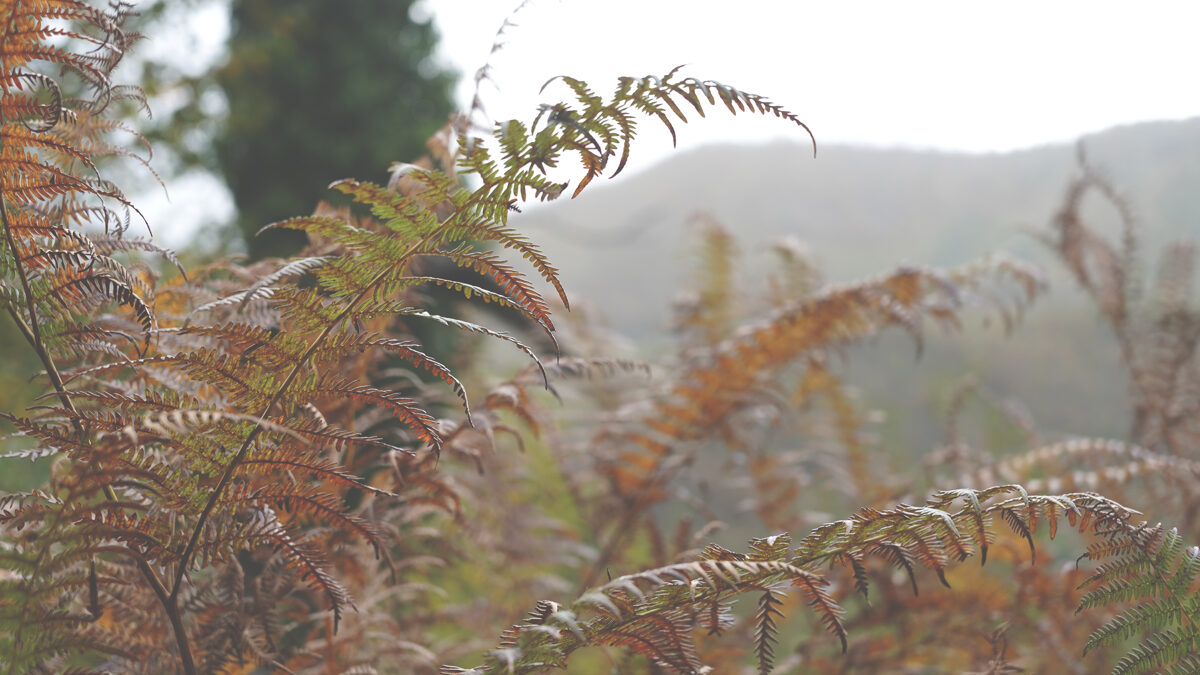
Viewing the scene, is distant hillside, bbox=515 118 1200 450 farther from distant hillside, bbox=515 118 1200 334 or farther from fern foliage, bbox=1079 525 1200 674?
fern foliage, bbox=1079 525 1200 674

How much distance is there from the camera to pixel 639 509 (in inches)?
80.2

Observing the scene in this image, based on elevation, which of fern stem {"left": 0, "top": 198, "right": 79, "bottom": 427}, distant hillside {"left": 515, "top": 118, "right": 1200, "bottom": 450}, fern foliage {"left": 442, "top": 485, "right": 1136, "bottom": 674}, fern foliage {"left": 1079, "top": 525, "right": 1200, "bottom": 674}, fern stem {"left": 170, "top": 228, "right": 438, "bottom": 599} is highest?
distant hillside {"left": 515, "top": 118, "right": 1200, "bottom": 450}

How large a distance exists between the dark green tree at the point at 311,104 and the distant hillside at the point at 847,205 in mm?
1411

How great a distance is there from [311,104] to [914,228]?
373 cm

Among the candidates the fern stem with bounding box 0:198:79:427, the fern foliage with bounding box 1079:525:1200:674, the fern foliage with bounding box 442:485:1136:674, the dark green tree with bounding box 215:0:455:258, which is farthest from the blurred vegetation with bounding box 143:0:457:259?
the fern foliage with bounding box 1079:525:1200:674

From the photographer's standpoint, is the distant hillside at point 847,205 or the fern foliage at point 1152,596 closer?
the fern foliage at point 1152,596

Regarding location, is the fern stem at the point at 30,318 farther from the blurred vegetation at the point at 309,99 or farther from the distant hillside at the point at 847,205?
the distant hillside at the point at 847,205

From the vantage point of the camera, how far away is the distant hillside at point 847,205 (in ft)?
11.8

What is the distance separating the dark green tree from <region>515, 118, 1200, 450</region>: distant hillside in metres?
1.27

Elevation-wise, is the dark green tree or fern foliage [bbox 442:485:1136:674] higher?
the dark green tree

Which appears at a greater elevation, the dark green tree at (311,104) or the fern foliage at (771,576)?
the dark green tree at (311,104)

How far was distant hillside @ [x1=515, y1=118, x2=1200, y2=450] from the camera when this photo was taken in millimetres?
3646

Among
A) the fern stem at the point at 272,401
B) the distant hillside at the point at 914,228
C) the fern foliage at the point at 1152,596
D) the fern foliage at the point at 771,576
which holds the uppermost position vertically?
the distant hillside at the point at 914,228

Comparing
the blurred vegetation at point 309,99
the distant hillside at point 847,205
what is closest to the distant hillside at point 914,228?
the distant hillside at point 847,205
